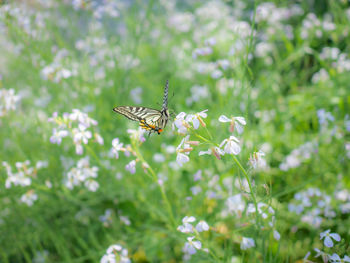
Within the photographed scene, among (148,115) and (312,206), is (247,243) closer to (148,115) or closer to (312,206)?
(148,115)

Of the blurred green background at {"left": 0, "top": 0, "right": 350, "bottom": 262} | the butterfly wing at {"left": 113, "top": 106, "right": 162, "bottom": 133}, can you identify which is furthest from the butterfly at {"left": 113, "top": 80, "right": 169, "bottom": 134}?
the blurred green background at {"left": 0, "top": 0, "right": 350, "bottom": 262}

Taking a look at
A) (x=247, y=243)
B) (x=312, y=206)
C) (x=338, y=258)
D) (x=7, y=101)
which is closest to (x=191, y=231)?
(x=247, y=243)

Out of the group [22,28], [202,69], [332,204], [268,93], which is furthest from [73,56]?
[332,204]

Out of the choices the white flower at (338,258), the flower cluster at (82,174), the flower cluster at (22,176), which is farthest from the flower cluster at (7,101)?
the white flower at (338,258)

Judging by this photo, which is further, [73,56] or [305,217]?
[73,56]

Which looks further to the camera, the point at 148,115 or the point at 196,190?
the point at 196,190

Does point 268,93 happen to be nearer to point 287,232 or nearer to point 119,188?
point 287,232
